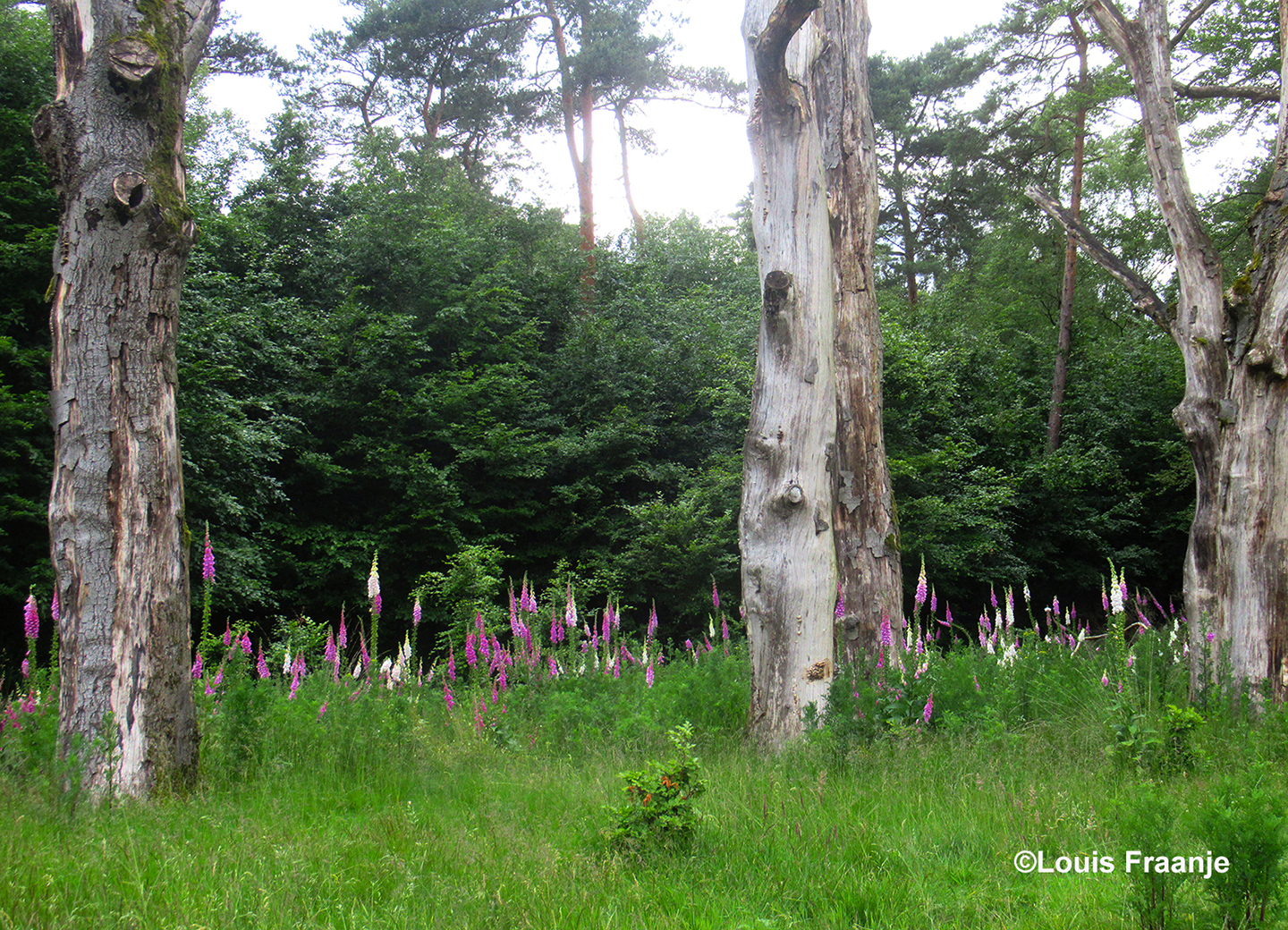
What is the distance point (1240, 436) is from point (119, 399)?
691cm

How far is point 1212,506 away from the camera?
6336 millimetres

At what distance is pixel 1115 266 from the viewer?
24.4 feet

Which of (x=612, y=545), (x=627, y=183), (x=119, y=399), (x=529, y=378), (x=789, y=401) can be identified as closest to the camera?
(x=119, y=399)

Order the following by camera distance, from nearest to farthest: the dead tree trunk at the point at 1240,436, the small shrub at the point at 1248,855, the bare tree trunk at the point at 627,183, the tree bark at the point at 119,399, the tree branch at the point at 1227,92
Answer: the small shrub at the point at 1248,855
the tree bark at the point at 119,399
the dead tree trunk at the point at 1240,436
the tree branch at the point at 1227,92
the bare tree trunk at the point at 627,183

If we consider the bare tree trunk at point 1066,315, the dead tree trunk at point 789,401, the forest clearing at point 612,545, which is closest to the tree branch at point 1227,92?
the forest clearing at point 612,545

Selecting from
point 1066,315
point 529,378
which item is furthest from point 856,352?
point 1066,315

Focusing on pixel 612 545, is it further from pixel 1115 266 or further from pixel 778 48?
pixel 778 48

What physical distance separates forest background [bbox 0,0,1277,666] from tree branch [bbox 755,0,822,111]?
6556 mm

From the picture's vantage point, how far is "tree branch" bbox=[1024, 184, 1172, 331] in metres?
7.10

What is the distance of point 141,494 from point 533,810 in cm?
255

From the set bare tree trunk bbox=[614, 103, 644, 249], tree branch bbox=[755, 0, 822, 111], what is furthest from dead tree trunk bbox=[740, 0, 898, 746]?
bare tree trunk bbox=[614, 103, 644, 249]

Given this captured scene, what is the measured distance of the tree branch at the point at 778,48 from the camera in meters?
5.20

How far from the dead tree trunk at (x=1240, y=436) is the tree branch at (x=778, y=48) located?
3.47 meters

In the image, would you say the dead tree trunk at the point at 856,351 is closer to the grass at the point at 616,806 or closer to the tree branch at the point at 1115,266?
the grass at the point at 616,806
